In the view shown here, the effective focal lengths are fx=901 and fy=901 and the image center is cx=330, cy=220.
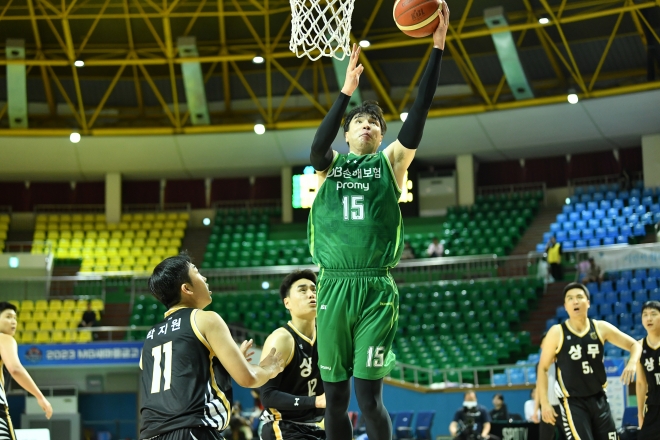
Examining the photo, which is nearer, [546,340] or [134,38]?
[546,340]

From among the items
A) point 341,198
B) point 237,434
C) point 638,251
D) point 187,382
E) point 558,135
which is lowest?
point 237,434

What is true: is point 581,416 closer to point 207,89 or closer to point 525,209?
point 525,209

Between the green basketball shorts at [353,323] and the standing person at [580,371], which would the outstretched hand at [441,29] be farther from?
the standing person at [580,371]

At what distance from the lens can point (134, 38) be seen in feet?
93.6

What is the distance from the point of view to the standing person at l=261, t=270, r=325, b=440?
6566 mm

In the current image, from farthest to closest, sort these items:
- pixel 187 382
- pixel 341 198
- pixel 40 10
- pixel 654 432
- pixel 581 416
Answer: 1. pixel 40 10
2. pixel 654 432
3. pixel 581 416
4. pixel 341 198
5. pixel 187 382

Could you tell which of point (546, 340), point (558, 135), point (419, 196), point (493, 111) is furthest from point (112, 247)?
point (546, 340)

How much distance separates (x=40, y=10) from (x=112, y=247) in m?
7.61

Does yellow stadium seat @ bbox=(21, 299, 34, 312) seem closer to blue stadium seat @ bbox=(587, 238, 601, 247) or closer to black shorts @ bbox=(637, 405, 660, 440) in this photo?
blue stadium seat @ bbox=(587, 238, 601, 247)

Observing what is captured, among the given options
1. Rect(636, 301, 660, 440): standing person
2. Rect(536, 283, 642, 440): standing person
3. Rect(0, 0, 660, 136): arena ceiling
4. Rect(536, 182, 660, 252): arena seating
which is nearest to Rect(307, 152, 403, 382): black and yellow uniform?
Rect(536, 283, 642, 440): standing person

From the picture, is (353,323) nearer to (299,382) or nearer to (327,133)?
(327,133)

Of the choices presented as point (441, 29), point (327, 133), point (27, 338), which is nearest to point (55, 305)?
point (27, 338)

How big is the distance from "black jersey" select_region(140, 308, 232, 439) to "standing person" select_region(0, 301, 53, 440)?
11.3ft

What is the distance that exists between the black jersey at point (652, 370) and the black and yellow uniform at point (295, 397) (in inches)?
161
